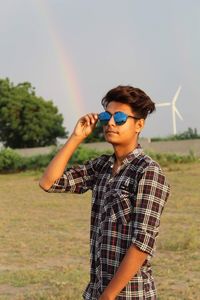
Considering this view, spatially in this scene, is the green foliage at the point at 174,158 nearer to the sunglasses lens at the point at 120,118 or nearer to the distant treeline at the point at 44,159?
the distant treeline at the point at 44,159

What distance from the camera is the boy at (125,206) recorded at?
74.5 inches


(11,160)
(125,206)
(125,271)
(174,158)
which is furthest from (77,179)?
(11,160)

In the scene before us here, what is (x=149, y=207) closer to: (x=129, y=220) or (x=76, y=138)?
(x=129, y=220)

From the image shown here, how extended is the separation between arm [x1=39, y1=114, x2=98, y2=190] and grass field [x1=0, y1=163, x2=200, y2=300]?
3.14m

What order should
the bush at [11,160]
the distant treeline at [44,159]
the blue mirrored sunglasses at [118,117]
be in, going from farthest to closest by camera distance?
the bush at [11,160], the distant treeline at [44,159], the blue mirrored sunglasses at [118,117]

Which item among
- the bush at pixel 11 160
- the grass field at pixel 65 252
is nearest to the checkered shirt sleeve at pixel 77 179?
the grass field at pixel 65 252

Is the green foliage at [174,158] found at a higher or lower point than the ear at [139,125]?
lower

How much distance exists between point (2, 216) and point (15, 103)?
109 ft

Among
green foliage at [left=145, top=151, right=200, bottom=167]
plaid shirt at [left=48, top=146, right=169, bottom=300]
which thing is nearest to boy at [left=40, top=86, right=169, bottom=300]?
plaid shirt at [left=48, top=146, right=169, bottom=300]

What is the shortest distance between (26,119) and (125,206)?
142ft

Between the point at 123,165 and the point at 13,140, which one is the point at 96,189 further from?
the point at 13,140

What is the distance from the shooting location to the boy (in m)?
1.89

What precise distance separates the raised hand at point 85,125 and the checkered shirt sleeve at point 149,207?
1.12ft

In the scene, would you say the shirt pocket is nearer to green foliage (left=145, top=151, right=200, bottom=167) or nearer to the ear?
the ear
